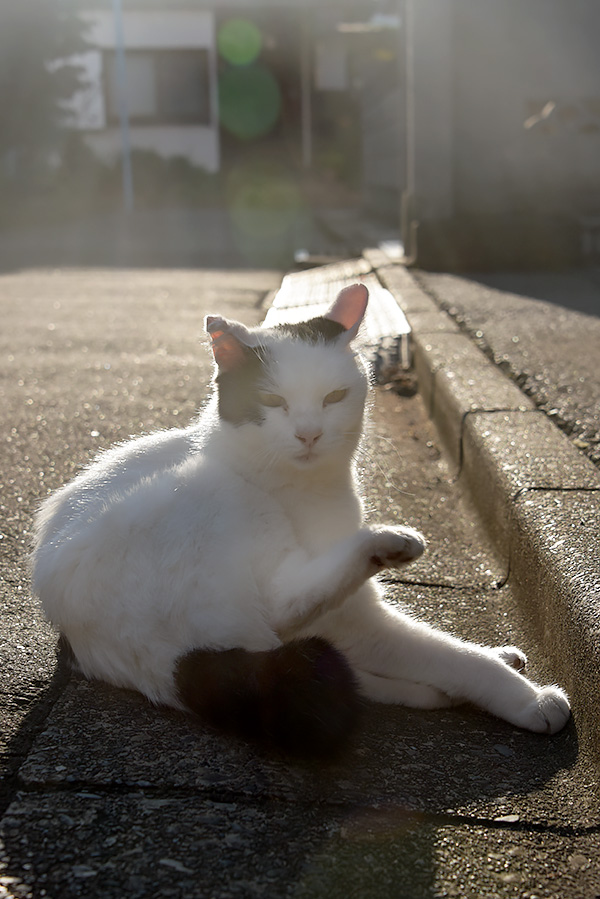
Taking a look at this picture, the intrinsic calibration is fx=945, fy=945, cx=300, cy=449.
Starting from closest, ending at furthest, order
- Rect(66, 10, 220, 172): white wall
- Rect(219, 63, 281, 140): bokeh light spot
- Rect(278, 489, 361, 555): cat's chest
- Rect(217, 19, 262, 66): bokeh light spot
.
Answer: Rect(278, 489, 361, 555): cat's chest
Rect(66, 10, 220, 172): white wall
Rect(219, 63, 281, 140): bokeh light spot
Rect(217, 19, 262, 66): bokeh light spot

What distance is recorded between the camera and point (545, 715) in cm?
206

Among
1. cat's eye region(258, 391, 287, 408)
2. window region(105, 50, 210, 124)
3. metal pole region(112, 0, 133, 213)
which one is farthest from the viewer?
window region(105, 50, 210, 124)

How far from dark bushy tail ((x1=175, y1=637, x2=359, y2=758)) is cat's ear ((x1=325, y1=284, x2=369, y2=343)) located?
3.49 feet

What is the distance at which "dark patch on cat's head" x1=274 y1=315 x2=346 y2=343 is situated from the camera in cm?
248

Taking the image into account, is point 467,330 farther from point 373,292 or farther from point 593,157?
point 593,157

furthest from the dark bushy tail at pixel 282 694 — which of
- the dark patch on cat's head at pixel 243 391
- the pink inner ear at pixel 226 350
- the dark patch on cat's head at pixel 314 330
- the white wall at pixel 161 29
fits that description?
the white wall at pixel 161 29

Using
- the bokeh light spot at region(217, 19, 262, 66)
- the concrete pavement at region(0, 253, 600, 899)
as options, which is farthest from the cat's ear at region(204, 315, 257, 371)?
the bokeh light spot at region(217, 19, 262, 66)

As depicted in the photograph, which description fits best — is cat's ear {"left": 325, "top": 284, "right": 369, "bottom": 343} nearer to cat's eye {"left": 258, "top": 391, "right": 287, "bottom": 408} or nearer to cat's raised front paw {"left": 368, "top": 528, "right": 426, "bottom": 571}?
cat's eye {"left": 258, "top": 391, "right": 287, "bottom": 408}

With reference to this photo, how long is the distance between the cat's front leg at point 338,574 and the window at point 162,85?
88.6 ft

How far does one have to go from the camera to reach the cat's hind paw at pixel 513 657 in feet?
7.52

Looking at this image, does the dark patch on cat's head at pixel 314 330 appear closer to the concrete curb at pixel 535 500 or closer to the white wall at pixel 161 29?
the concrete curb at pixel 535 500

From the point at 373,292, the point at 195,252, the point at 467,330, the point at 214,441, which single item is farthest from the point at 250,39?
the point at 214,441

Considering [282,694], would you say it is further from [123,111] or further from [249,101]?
[249,101]

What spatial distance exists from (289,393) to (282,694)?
0.82 m
